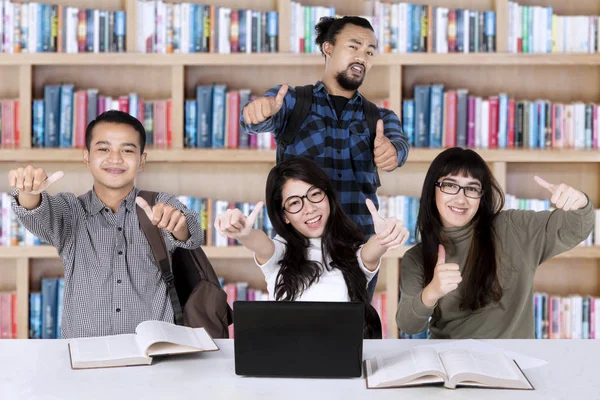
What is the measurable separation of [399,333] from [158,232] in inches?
61.5

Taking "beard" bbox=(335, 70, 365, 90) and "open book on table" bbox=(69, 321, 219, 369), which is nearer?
"open book on table" bbox=(69, 321, 219, 369)

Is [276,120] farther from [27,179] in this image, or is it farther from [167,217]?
[27,179]

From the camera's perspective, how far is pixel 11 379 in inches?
60.0

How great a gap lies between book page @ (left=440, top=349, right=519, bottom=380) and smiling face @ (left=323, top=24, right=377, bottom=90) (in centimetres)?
122

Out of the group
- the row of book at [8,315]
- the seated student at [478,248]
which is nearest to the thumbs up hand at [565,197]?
the seated student at [478,248]

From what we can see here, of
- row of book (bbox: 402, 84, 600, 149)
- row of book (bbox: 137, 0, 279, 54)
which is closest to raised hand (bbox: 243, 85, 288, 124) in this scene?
row of book (bbox: 137, 0, 279, 54)

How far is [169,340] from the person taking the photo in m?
1.63

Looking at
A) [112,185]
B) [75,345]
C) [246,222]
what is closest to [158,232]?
[112,185]

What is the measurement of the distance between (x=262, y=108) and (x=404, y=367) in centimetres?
109

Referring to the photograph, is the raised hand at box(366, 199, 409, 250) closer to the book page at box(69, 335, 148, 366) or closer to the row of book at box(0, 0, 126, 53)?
the book page at box(69, 335, 148, 366)

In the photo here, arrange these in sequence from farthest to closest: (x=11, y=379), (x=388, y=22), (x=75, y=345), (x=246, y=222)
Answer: (x=388, y=22) → (x=246, y=222) → (x=75, y=345) → (x=11, y=379)

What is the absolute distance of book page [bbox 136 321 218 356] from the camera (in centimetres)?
162

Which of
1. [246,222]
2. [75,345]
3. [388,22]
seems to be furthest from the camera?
A: [388,22]

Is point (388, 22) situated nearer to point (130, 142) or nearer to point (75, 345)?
point (130, 142)
